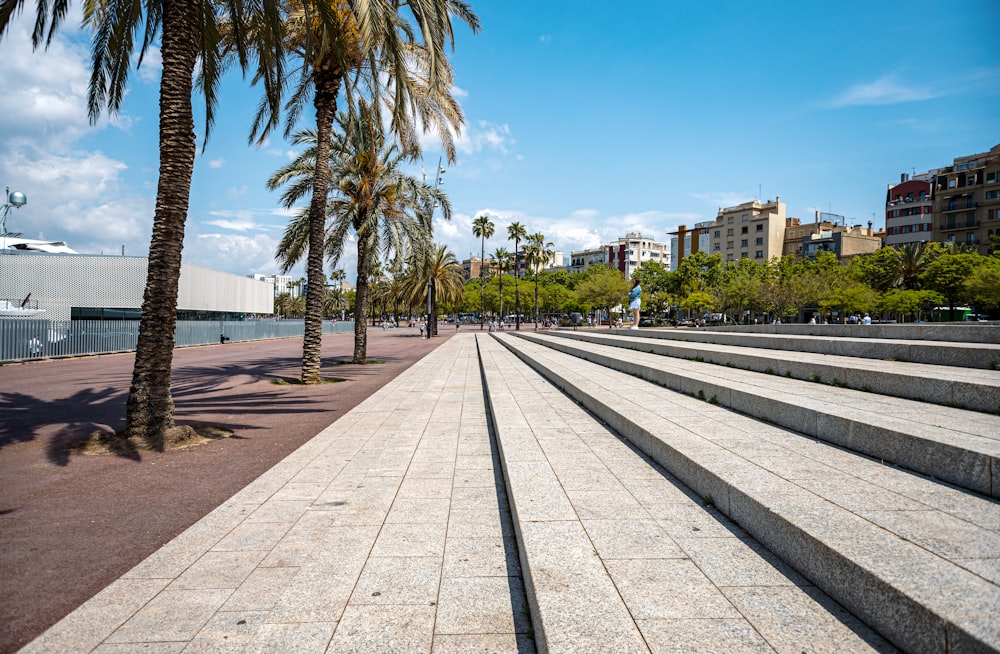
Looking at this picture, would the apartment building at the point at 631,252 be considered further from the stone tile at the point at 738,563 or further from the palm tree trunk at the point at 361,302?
the stone tile at the point at 738,563

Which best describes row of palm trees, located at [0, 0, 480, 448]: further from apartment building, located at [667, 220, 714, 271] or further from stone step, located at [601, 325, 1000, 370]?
apartment building, located at [667, 220, 714, 271]

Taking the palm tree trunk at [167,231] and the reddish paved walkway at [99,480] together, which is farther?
the palm tree trunk at [167,231]

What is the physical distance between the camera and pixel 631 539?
130 inches

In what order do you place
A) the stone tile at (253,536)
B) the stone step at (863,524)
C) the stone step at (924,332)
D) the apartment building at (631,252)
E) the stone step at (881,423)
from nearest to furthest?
the stone step at (863,524) < the stone step at (881,423) < the stone tile at (253,536) < the stone step at (924,332) < the apartment building at (631,252)

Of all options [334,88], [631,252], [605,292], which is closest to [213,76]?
[334,88]

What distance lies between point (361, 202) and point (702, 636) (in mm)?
18849

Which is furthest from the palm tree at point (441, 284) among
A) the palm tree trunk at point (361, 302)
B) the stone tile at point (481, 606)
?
the stone tile at point (481, 606)

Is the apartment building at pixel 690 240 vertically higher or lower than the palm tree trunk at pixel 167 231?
higher

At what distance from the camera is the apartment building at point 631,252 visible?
150 meters

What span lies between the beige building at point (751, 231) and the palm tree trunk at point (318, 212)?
95.4 meters

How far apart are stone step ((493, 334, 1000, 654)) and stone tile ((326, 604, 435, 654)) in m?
1.92

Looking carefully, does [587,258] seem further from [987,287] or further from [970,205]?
[987,287]

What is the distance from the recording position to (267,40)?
981 centimetres

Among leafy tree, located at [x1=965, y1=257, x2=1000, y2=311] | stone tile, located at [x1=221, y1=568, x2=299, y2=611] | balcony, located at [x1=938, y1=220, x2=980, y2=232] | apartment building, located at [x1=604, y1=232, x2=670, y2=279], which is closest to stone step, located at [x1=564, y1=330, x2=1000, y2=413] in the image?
stone tile, located at [x1=221, y1=568, x2=299, y2=611]
